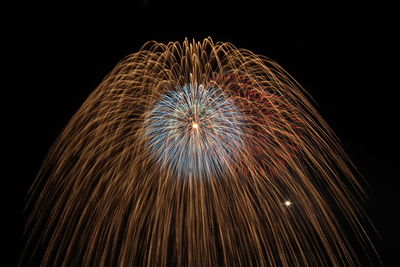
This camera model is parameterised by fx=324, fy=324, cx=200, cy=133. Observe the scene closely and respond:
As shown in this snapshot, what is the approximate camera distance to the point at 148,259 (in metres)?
9.33

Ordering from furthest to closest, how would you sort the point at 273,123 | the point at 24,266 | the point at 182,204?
the point at 24,266 < the point at 273,123 < the point at 182,204

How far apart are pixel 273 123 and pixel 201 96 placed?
105 inches

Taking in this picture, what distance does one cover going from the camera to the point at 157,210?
10195 millimetres

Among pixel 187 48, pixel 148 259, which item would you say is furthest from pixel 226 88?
pixel 148 259

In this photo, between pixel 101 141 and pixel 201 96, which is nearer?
pixel 101 141

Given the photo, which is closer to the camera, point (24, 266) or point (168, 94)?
point (168, 94)

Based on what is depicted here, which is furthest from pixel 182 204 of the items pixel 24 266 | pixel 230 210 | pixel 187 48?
pixel 24 266

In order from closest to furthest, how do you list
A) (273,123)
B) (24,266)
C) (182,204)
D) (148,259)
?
1. (148,259)
2. (182,204)
3. (273,123)
4. (24,266)

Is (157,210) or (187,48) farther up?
(187,48)

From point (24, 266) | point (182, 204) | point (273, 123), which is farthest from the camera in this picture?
point (24, 266)

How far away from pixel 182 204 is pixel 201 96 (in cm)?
383

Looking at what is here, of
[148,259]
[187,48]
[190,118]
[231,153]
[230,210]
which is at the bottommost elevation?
[148,259]

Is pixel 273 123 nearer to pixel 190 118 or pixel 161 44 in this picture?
pixel 190 118

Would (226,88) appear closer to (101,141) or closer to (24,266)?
(101,141)
